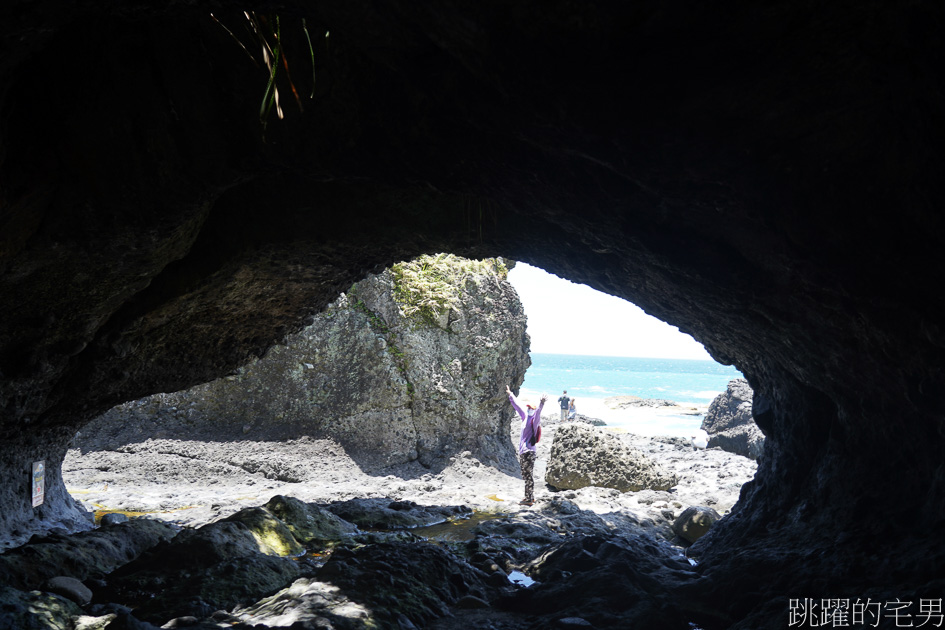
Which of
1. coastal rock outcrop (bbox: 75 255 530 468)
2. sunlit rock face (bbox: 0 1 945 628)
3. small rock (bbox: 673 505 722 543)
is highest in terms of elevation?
sunlit rock face (bbox: 0 1 945 628)

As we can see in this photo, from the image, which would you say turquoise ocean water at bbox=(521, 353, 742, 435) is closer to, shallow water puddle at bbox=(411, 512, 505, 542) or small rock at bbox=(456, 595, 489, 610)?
shallow water puddle at bbox=(411, 512, 505, 542)

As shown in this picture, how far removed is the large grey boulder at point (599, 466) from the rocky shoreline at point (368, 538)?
0.29 m

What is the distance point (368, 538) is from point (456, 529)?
133cm

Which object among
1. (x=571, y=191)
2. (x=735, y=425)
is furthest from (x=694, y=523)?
(x=735, y=425)

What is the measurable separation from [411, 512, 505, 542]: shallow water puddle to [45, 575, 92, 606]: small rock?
362 cm

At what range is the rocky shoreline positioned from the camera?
4320mm

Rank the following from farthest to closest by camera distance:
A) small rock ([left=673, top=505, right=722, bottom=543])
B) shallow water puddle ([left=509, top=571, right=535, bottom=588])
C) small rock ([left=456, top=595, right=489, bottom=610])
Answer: small rock ([left=673, top=505, right=722, bottom=543]) → shallow water puddle ([left=509, top=571, right=535, bottom=588]) → small rock ([left=456, top=595, right=489, bottom=610])

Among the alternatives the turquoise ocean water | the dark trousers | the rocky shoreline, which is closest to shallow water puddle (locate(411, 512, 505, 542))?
the rocky shoreline

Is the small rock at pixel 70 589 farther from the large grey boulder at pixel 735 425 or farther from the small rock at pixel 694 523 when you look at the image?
the large grey boulder at pixel 735 425

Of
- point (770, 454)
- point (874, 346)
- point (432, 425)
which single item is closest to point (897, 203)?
point (874, 346)

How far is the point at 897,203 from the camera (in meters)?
2.91

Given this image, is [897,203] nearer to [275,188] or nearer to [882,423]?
[882,423]

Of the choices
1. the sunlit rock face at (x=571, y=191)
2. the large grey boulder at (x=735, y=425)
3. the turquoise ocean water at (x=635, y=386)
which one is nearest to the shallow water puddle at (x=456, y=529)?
the sunlit rock face at (x=571, y=191)

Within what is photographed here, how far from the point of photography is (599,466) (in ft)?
34.6
